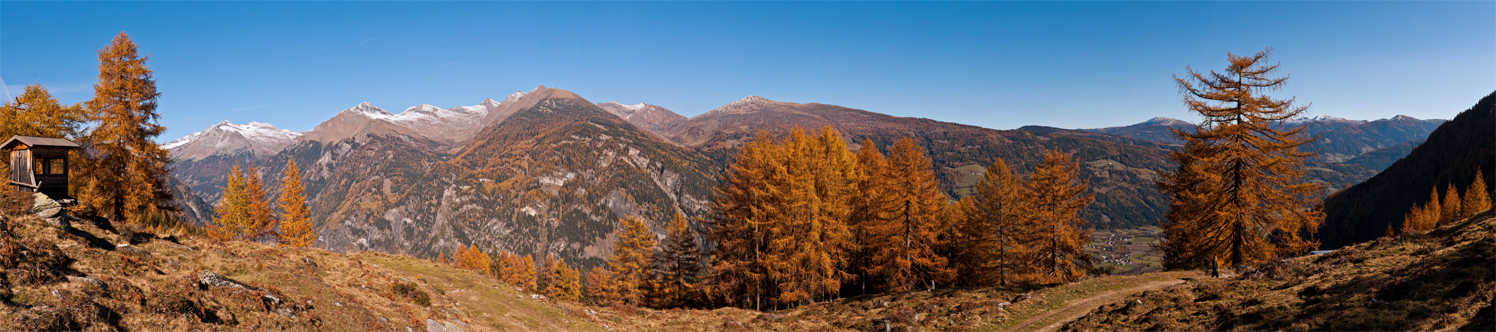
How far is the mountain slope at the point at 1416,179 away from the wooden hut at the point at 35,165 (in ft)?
693

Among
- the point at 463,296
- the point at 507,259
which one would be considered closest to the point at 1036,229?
the point at 463,296

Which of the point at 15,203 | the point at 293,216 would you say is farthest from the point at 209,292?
the point at 293,216

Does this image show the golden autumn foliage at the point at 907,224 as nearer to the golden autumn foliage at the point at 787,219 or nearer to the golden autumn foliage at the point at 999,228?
the golden autumn foliage at the point at 787,219

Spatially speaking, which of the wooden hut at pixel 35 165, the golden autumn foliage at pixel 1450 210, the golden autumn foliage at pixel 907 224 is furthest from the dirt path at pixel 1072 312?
the golden autumn foliage at pixel 1450 210

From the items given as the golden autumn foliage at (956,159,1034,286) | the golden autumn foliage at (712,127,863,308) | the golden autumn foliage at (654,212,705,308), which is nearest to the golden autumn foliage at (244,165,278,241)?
the golden autumn foliage at (654,212,705,308)

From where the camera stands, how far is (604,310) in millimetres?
25219

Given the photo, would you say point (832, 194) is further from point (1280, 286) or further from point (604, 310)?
point (1280, 286)

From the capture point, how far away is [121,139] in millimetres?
26922

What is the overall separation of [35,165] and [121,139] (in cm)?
1161

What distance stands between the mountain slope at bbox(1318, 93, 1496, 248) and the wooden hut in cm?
21127

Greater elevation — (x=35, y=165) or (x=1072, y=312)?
(x=35, y=165)

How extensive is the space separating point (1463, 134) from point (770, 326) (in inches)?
9858

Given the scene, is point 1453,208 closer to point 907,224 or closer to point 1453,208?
point 1453,208

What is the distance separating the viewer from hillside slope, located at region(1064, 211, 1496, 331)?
9.97 m
